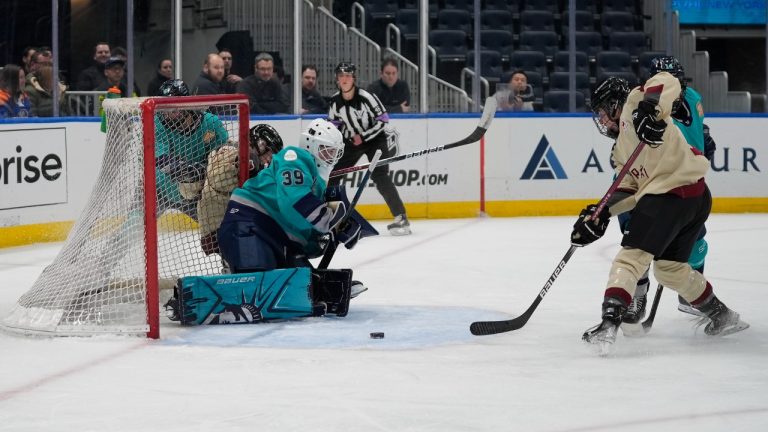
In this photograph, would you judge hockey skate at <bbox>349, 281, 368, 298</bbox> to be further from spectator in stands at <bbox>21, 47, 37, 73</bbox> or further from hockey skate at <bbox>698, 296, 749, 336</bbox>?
Answer: spectator in stands at <bbox>21, 47, 37, 73</bbox>

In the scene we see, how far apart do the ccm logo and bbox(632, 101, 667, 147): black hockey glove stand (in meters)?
4.30

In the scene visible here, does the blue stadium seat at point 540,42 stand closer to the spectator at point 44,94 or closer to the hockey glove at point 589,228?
the spectator at point 44,94

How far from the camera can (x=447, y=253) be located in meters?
7.25

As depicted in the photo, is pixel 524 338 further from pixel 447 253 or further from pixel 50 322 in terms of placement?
pixel 447 253

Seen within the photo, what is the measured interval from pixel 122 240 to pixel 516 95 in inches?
206

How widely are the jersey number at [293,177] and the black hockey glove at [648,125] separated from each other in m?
1.24

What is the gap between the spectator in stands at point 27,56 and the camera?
786cm

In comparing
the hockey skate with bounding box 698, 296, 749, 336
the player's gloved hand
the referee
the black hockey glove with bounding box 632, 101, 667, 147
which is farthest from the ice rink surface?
the referee

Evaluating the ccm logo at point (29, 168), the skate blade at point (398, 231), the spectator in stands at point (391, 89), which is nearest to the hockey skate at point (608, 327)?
the skate blade at point (398, 231)

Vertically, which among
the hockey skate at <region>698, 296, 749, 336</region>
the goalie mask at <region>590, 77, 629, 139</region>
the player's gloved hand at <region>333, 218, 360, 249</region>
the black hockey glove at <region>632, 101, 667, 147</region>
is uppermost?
the goalie mask at <region>590, 77, 629, 139</region>

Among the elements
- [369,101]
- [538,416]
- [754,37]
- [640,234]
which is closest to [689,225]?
[640,234]

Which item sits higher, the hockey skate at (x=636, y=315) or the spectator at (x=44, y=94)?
the spectator at (x=44, y=94)

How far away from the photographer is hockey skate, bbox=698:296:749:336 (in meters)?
4.52

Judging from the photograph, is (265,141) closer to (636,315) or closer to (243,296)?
(243,296)
